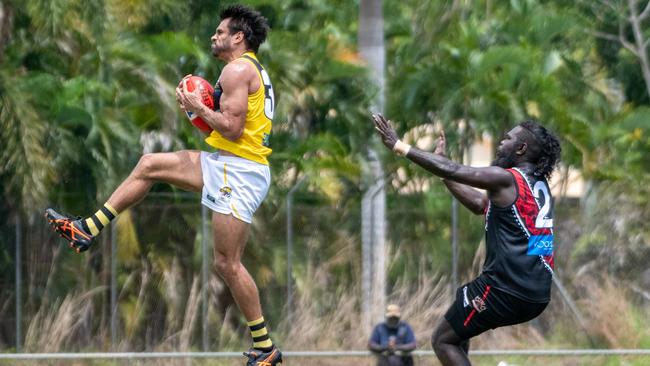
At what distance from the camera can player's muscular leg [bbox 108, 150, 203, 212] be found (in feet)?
25.8

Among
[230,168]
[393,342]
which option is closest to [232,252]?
[230,168]

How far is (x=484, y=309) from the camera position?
7656 mm

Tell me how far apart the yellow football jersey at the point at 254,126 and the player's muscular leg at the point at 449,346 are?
61.1 inches

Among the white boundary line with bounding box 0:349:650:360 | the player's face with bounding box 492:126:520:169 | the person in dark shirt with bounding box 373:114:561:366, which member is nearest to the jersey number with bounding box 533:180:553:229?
the person in dark shirt with bounding box 373:114:561:366

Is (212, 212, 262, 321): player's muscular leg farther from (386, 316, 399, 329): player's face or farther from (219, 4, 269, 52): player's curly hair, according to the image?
(386, 316, 399, 329): player's face

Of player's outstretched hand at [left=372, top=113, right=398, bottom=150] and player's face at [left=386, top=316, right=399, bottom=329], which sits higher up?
player's outstretched hand at [left=372, top=113, right=398, bottom=150]

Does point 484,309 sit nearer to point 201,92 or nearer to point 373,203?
point 201,92

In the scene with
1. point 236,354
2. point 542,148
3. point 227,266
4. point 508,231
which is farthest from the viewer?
point 236,354

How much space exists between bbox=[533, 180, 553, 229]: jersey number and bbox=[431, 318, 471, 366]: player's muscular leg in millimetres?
849

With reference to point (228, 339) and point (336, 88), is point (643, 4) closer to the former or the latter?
point (336, 88)

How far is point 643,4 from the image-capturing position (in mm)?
20172

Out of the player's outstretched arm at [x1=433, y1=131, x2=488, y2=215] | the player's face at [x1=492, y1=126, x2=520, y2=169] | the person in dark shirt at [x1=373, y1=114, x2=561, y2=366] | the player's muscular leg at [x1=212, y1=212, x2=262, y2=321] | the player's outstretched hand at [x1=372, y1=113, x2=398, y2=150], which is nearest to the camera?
the player's outstretched hand at [x1=372, y1=113, x2=398, y2=150]

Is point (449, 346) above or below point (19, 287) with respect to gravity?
above

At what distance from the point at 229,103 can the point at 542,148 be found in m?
1.88
